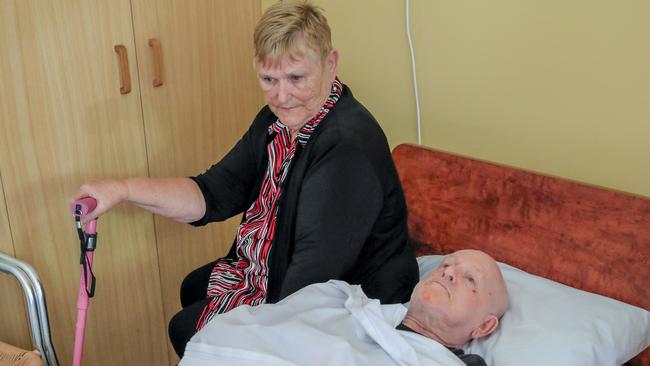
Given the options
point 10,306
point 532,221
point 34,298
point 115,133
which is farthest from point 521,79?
point 10,306

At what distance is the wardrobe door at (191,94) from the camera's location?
219 cm

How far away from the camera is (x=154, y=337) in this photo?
2.44 m

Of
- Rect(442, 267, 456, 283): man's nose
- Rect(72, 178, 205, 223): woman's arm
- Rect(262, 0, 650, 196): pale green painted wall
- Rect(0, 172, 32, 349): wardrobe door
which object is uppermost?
Rect(262, 0, 650, 196): pale green painted wall

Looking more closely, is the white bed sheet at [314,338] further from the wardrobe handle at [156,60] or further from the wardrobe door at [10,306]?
the wardrobe handle at [156,60]

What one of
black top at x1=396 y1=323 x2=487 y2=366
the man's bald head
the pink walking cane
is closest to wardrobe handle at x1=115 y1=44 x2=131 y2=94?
the pink walking cane

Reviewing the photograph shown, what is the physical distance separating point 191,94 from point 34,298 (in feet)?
2.94

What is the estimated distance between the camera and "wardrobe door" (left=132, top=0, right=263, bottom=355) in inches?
86.4

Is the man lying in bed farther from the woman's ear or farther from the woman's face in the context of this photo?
the woman's ear

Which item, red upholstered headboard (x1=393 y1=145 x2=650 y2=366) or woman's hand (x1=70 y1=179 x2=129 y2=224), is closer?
red upholstered headboard (x1=393 y1=145 x2=650 y2=366)

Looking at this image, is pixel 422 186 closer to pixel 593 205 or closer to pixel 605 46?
pixel 593 205

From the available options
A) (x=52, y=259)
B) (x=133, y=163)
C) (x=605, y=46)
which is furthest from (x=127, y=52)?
(x=605, y=46)

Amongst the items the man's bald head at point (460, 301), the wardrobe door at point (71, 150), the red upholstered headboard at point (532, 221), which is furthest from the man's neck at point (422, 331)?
the wardrobe door at point (71, 150)

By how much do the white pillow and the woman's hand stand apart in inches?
39.0

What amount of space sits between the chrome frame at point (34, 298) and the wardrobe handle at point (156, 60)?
2.36 ft
